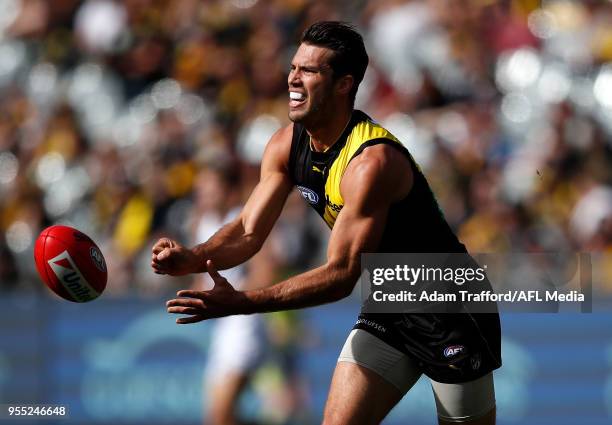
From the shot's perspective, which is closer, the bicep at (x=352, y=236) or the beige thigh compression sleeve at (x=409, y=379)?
the bicep at (x=352, y=236)

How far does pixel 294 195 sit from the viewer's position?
32.6 ft

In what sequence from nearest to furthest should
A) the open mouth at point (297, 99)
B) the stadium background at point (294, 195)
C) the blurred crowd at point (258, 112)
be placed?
1. the open mouth at point (297, 99)
2. the stadium background at point (294, 195)
3. the blurred crowd at point (258, 112)

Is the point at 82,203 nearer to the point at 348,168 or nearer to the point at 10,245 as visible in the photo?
the point at 10,245

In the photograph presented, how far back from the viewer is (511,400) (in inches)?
360

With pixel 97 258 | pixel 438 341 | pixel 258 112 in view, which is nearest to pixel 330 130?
pixel 438 341

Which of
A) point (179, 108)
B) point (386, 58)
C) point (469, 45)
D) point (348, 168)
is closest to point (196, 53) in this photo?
point (179, 108)

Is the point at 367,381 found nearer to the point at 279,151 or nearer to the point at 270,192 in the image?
the point at 270,192

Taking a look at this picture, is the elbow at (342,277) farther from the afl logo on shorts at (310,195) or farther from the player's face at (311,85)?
Answer: the player's face at (311,85)

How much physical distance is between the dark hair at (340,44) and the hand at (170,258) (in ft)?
3.91

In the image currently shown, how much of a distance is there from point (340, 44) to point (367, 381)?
1.72 metres

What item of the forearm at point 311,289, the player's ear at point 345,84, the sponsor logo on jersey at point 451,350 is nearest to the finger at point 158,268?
the forearm at point 311,289

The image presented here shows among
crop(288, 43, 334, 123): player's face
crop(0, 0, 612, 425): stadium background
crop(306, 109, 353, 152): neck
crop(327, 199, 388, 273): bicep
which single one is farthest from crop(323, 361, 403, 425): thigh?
crop(0, 0, 612, 425): stadium background

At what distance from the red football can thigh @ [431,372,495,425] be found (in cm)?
190

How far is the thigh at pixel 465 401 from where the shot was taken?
561cm
